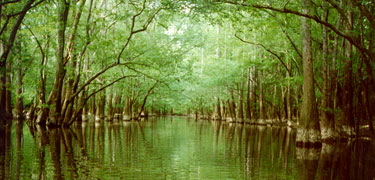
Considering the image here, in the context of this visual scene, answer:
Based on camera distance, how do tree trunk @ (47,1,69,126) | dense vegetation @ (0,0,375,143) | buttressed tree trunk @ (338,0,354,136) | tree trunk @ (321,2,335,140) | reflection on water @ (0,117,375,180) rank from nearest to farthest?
1. reflection on water @ (0,117,375,180)
2. dense vegetation @ (0,0,375,143)
3. buttressed tree trunk @ (338,0,354,136)
4. tree trunk @ (321,2,335,140)
5. tree trunk @ (47,1,69,126)

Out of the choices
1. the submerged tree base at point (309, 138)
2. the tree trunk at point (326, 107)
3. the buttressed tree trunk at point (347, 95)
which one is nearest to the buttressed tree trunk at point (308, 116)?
the submerged tree base at point (309, 138)

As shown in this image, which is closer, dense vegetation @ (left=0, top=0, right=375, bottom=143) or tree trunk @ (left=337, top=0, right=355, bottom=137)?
dense vegetation @ (left=0, top=0, right=375, bottom=143)

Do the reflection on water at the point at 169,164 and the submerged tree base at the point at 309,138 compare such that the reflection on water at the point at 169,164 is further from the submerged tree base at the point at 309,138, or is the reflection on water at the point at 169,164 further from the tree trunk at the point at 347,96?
the tree trunk at the point at 347,96

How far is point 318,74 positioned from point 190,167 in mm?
17422

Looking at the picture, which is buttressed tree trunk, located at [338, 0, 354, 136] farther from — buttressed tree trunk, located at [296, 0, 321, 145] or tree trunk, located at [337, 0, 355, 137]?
buttressed tree trunk, located at [296, 0, 321, 145]

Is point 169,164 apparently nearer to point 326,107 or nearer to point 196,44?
point 326,107

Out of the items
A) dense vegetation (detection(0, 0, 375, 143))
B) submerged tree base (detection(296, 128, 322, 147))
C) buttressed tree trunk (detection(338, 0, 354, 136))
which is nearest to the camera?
dense vegetation (detection(0, 0, 375, 143))

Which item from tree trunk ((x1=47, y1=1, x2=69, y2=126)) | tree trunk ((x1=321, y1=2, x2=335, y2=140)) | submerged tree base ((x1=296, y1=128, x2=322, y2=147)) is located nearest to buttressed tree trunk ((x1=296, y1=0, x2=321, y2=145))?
submerged tree base ((x1=296, y1=128, x2=322, y2=147))

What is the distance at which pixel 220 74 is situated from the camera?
141 feet

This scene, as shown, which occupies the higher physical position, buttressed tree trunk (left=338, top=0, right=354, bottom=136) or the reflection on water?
buttressed tree trunk (left=338, top=0, right=354, bottom=136)

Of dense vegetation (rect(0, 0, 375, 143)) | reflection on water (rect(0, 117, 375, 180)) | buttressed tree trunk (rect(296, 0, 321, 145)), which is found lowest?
reflection on water (rect(0, 117, 375, 180))

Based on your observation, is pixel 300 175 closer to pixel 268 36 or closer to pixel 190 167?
pixel 190 167

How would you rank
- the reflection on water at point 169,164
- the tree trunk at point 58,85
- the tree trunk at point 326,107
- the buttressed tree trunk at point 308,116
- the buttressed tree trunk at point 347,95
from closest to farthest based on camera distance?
1. the reflection on water at point 169,164
2. the buttressed tree trunk at point 308,116
3. the buttressed tree trunk at point 347,95
4. the tree trunk at point 326,107
5. the tree trunk at point 58,85

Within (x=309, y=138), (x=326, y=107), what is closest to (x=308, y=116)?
(x=309, y=138)
